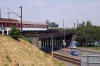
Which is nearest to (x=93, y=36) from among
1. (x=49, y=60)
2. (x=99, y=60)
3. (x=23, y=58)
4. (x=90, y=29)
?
(x=90, y=29)

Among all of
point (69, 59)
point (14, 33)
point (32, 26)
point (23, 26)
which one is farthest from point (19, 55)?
point (32, 26)

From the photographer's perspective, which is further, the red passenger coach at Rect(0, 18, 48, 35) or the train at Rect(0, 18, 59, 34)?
the train at Rect(0, 18, 59, 34)

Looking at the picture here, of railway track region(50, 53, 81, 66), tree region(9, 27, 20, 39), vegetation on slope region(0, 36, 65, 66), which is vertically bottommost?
railway track region(50, 53, 81, 66)

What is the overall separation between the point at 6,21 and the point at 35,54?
18000 mm

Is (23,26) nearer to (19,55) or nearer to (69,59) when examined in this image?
(69,59)

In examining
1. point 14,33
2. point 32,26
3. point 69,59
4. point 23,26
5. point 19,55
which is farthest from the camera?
point 32,26

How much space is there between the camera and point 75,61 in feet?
180

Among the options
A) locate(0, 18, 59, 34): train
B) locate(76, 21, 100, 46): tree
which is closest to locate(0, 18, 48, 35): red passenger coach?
locate(0, 18, 59, 34): train

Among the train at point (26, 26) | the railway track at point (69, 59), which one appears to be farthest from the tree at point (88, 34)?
the railway track at point (69, 59)

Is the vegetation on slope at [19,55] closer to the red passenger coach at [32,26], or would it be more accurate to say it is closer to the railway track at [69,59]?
the railway track at [69,59]

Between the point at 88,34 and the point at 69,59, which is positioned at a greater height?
the point at 88,34

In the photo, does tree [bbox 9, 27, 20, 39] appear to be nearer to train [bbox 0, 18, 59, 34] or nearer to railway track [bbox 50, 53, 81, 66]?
train [bbox 0, 18, 59, 34]

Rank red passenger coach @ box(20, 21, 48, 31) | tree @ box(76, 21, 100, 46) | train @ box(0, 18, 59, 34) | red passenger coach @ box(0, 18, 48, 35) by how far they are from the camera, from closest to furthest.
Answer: red passenger coach @ box(0, 18, 48, 35), train @ box(0, 18, 59, 34), red passenger coach @ box(20, 21, 48, 31), tree @ box(76, 21, 100, 46)

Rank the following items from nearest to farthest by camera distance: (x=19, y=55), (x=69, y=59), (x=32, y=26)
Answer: (x=19, y=55)
(x=69, y=59)
(x=32, y=26)
